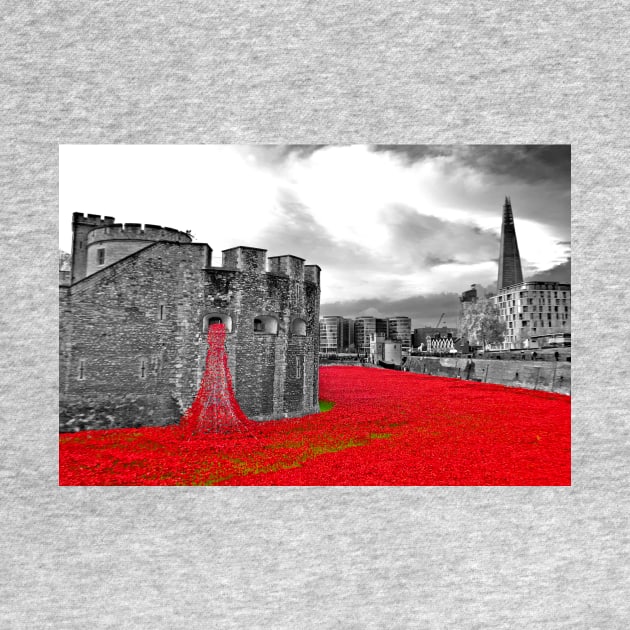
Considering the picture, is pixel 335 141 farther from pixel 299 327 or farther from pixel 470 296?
pixel 299 327

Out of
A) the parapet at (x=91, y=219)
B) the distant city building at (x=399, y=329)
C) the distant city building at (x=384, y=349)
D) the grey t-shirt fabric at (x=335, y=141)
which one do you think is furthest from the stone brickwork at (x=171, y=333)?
the distant city building at (x=384, y=349)

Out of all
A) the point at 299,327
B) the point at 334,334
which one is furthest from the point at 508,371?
the point at 299,327

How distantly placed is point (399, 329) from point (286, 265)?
4775mm

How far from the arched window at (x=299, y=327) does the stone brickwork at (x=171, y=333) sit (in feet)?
0.62

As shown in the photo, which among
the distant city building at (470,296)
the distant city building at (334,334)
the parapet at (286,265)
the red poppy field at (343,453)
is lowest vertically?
the red poppy field at (343,453)

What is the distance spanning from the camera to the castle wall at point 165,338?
710cm

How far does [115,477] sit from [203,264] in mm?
4368

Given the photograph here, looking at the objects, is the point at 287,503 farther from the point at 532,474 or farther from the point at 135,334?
the point at 135,334

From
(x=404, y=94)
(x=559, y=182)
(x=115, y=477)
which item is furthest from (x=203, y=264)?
(x=559, y=182)

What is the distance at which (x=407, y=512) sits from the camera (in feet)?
18.4

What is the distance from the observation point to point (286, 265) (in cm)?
955

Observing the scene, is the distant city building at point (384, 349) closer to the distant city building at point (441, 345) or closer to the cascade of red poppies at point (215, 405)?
the distant city building at point (441, 345)

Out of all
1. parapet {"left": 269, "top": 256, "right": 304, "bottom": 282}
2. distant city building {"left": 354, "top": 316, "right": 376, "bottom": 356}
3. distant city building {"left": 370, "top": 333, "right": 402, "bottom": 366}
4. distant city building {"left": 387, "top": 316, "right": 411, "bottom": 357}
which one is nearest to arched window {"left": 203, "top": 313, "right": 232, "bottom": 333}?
parapet {"left": 269, "top": 256, "right": 304, "bottom": 282}

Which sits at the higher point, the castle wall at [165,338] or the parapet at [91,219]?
the parapet at [91,219]
